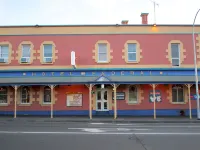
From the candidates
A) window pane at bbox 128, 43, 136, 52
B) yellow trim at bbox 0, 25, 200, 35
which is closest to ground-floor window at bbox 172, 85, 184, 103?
window pane at bbox 128, 43, 136, 52

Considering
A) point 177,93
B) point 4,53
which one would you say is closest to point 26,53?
point 4,53

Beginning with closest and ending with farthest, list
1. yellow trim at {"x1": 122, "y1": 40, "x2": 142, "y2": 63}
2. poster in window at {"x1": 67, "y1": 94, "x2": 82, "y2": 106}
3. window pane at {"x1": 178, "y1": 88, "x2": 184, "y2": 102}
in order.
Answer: poster in window at {"x1": 67, "y1": 94, "x2": 82, "y2": 106}
yellow trim at {"x1": 122, "y1": 40, "x2": 142, "y2": 63}
window pane at {"x1": 178, "y1": 88, "x2": 184, "y2": 102}

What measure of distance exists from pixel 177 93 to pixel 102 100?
659 centimetres

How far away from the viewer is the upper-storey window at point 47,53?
20922 mm

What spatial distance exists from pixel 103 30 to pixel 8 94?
9.98 meters

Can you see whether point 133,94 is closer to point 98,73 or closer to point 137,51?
point 98,73

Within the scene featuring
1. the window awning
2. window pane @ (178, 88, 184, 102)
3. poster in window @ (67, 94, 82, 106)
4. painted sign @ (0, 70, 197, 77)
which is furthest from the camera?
window pane @ (178, 88, 184, 102)

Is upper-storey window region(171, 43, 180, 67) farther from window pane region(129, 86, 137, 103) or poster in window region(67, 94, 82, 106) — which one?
poster in window region(67, 94, 82, 106)

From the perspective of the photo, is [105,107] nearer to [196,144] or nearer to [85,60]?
[85,60]

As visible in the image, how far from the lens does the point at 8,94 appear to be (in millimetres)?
20750

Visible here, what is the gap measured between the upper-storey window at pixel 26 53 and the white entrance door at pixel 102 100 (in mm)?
6848

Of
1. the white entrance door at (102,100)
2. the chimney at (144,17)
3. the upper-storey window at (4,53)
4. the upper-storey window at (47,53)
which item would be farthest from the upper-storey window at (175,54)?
the upper-storey window at (4,53)

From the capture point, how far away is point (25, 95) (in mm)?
21000

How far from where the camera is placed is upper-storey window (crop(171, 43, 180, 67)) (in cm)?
2092
